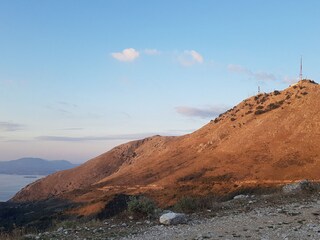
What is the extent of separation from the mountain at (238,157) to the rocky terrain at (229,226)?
3346 cm

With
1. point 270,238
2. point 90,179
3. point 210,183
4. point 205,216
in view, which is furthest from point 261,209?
point 90,179

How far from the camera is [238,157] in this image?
2756 inches

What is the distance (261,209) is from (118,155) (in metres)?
108

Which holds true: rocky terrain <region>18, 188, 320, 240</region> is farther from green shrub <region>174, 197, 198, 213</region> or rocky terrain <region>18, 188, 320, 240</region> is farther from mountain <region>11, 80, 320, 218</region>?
mountain <region>11, 80, 320, 218</region>

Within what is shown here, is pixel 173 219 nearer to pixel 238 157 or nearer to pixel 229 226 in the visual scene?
pixel 229 226

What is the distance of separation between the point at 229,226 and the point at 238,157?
58531mm

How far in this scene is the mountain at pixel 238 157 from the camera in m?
57.0

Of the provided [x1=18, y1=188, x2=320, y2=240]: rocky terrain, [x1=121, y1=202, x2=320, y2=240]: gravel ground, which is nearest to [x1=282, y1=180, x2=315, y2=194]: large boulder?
[x1=18, y1=188, x2=320, y2=240]: rocky terrain

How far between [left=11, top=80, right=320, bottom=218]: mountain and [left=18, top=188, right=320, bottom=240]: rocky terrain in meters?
33.5

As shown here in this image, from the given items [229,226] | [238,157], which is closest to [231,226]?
[229,226]

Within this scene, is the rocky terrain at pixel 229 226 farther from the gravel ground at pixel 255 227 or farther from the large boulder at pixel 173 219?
the large boulder at pixel 173 219

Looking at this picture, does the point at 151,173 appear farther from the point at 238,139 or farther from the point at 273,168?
the point at 273,168

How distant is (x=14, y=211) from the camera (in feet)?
261

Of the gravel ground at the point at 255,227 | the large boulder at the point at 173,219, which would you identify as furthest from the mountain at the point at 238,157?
the large boulder at the point at 173,219
